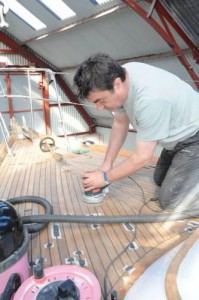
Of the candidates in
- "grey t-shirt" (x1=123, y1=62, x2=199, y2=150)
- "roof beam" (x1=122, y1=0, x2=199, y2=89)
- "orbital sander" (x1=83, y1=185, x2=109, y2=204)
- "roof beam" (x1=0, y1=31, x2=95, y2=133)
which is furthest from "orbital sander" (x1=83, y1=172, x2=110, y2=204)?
"roof beam" (x1=0, y1=31, x2=95, y2=133)

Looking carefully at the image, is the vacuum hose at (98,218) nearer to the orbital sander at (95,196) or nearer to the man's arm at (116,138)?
the orbital sander at (95,196)

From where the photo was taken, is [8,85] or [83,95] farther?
[8,85]

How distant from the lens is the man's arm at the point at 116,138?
196 cm

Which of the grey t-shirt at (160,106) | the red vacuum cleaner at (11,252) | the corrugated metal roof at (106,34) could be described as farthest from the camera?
the corrugated metal roof at (106,34)

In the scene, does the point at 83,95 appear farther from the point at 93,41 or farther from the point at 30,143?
the point at 93,41

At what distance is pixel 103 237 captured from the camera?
1507 millimetres

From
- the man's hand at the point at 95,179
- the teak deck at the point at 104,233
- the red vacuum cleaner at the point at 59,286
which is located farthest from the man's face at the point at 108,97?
the red vacuum cleaner at the point at 59,286

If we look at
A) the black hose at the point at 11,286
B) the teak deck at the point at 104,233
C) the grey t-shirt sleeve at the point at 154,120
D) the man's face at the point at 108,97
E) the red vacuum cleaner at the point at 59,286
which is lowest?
the teak deck at the point at 104,233

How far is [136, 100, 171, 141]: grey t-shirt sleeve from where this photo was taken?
4.86 feet

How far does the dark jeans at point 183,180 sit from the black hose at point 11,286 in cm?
102

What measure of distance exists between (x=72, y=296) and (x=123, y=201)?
1.13m

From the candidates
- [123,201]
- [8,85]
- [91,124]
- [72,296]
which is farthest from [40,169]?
[91,124]

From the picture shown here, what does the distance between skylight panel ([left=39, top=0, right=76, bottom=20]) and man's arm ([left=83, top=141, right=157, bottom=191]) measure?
5.92m

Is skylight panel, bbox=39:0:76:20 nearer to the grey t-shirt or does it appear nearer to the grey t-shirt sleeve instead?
the grey t-shirt
